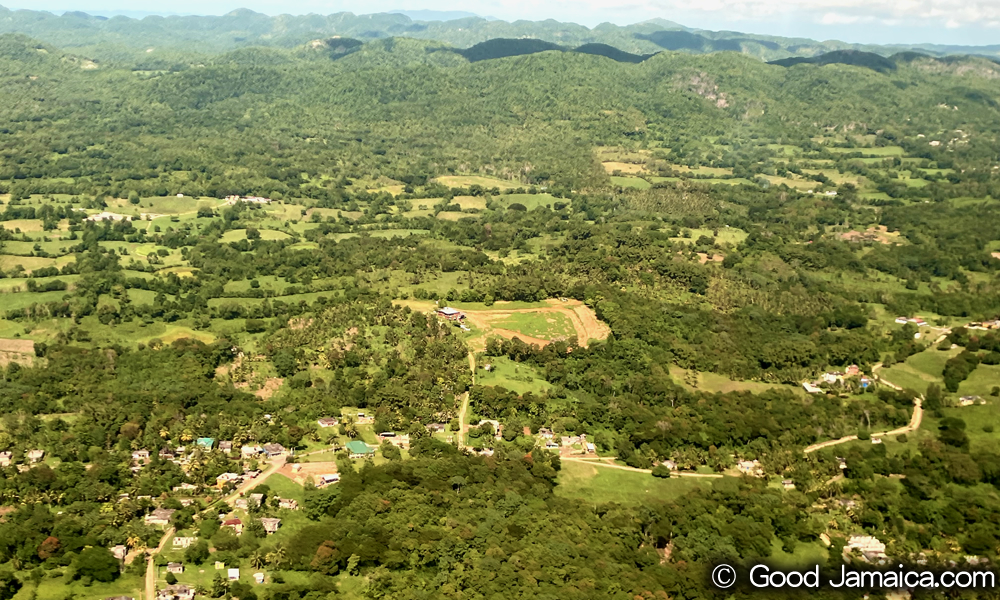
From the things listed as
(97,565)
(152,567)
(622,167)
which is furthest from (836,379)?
(622,167)

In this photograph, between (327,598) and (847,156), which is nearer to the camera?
(327,598)

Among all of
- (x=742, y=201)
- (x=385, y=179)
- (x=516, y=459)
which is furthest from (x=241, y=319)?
(x=742, y=201)

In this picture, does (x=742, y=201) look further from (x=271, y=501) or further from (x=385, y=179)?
(x=271, y=501)

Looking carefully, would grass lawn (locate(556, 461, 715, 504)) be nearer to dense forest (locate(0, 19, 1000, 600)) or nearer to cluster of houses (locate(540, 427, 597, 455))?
dense forest (locate(0, 19, 1000, 600))

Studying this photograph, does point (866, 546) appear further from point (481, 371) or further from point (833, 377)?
point (481, 371)

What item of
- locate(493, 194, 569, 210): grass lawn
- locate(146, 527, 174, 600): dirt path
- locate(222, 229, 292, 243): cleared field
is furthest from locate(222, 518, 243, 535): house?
locate(493, 194, 569, 210): grass lawn
